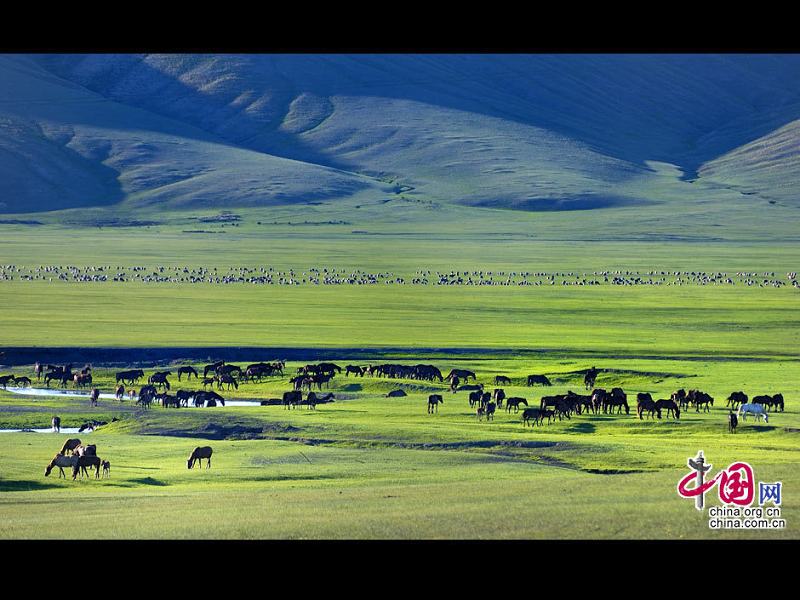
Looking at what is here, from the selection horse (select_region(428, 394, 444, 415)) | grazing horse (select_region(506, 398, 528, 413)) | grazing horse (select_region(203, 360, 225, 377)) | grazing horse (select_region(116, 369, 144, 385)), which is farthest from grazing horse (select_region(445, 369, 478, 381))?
grazing horse (select_region(116, 369, 144, 385))

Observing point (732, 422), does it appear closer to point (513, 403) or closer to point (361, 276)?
Answer: point (513, 403)

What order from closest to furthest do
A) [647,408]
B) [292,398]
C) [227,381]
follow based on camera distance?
1. [647,408]
2. [292,398]
3. [227,381]

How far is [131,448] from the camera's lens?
1002 inches

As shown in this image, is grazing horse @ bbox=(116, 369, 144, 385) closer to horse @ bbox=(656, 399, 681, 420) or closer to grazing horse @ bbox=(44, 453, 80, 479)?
grazing horse @ bbox=(44, 453, 80, 479)

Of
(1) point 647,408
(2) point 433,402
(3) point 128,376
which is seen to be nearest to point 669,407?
(1) point 647,408

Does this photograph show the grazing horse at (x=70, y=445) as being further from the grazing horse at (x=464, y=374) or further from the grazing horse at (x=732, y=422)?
the grazing horse at (x=464, y=374)

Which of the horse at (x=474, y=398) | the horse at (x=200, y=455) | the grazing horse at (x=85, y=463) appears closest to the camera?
the grazing horse at (x=85, y=463)

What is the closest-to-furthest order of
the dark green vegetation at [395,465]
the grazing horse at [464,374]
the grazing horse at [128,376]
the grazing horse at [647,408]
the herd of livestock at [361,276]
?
the dark green vegetation at [395,465], the grazing horse at [647,408], the grazing horse at [464,374], the grazing horse at [128,376], the herd of livestock at [361,276]

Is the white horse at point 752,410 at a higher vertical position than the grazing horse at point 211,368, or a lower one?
lower

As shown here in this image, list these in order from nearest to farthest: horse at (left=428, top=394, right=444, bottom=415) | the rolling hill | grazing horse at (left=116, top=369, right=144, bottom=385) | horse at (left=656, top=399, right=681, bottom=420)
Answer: horse at (left=656, top=399, right=681, bottom=420)
horse at (left=428, top=394, right=444, bottom=415)
grazing horse at (left=116, top=369, right=144, bottom=385)
the rolling hill

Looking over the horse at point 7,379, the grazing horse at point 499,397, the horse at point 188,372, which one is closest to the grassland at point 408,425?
the grazing horse at point 499,397
